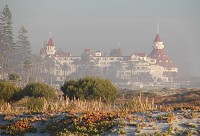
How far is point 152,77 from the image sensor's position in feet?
598

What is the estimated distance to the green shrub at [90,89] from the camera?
32344 millimetres

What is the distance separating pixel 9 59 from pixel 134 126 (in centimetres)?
11387

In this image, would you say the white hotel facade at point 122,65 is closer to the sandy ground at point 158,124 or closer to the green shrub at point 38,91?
the green shrub at point 38,91

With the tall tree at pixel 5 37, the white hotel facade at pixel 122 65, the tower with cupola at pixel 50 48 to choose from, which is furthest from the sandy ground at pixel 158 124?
the tower with cupola at pixel 50 48

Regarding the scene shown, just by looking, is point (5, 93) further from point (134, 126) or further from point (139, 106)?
point (134, 126)

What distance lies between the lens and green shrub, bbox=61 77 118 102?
106 ft

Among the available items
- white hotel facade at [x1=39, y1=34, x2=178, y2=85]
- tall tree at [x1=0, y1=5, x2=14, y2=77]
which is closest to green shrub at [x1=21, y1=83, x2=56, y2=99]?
tall tree at [x1=0, y1=5, x2=14, y2=77]

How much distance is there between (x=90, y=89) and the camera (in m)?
32.9

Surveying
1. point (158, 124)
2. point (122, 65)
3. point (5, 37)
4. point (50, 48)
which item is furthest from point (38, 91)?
point (50, 48)

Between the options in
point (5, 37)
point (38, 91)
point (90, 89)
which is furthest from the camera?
point (5, 37)

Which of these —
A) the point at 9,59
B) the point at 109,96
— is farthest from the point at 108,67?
the point at 109,96

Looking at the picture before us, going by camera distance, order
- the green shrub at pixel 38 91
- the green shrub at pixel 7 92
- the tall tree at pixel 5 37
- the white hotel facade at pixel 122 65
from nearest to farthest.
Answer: the green shrub at pixel 7 92, the green shrub at pixel 38 91, the tall tree at pixel 5 37, the white hotel facade at pixel 122 65

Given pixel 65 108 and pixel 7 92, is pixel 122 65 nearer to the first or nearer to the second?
pixel 7 92

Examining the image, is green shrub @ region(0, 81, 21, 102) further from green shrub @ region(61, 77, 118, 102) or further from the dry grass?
the dry grass
